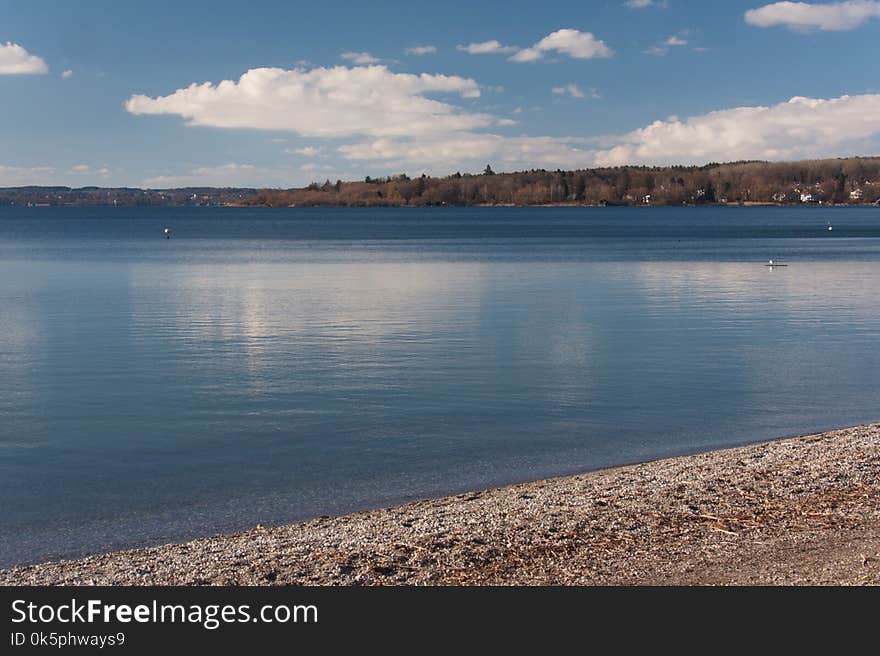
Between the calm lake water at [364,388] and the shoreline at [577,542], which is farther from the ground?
the shoreline at [577,542]

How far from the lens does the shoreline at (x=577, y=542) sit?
28.1ft

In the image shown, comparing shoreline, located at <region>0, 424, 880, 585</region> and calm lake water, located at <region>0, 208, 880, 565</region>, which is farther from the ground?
shoreline, located at <region>0, 424, 880, 585</region>

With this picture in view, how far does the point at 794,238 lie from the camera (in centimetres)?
10525

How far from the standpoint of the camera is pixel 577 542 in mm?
9508

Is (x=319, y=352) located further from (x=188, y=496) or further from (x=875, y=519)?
(x=875, y=519)

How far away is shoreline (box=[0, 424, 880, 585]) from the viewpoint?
8562mm

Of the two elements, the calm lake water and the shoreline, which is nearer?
the shoreline

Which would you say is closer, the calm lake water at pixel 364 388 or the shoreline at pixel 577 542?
the shoreline at pixel 577 542

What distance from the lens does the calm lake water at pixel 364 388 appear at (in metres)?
13.6

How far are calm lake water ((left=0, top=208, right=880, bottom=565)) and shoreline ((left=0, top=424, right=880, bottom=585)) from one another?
5.27 feet

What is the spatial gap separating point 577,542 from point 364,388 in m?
11.3

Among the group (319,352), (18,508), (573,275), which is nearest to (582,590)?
(18,508)

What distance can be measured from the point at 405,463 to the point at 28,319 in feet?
72.4

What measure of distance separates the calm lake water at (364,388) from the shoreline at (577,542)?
63.2 inches
